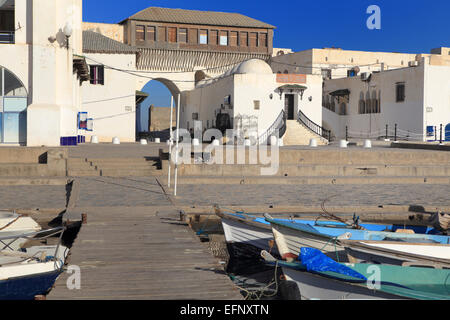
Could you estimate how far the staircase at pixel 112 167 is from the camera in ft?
54.4

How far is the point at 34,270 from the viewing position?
744 centimetres

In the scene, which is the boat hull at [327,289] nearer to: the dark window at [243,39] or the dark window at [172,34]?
the dark window at [172,34]

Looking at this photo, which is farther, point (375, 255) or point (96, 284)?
point (375, 255)

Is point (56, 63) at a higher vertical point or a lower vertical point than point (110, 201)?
higher

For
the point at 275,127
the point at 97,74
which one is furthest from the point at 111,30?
the point at 275,127

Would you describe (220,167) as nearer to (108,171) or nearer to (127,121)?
(108,171)

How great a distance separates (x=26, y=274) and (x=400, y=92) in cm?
3401

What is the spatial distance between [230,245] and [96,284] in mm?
3440

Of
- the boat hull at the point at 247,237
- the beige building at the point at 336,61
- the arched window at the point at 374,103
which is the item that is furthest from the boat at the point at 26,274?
the beige building at the point at 336,61

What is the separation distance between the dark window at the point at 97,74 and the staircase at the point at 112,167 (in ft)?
67.0

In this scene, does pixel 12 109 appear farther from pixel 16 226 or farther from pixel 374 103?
pixel 374 103

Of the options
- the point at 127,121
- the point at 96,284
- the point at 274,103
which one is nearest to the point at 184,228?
the point at 96,284

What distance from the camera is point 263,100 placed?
34.0 metres
